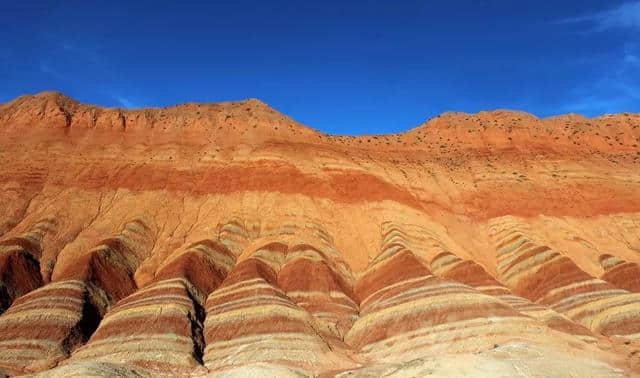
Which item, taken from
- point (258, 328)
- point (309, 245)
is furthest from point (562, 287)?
point (258, 328)

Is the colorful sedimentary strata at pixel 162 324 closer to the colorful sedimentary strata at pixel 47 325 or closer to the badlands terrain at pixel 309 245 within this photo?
the badlands terrain at pixel 309 245

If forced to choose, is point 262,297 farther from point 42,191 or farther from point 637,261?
point 637,261

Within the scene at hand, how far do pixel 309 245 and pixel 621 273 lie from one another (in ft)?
79.3

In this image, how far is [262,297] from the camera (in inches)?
1294

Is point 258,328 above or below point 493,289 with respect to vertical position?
below

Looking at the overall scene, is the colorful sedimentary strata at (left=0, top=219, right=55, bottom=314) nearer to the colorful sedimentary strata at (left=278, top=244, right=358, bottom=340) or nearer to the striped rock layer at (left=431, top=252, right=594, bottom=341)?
the colorful sedimentary strata at (left=278, top=244, right=358, bottom=340)

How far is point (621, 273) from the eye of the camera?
130 ft

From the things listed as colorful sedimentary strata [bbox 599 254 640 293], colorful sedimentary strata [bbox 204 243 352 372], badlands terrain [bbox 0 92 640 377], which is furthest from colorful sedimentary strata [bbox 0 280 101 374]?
colorful sedimentary strata [bbox 599 254 640 293]

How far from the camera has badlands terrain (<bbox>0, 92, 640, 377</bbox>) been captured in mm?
28109

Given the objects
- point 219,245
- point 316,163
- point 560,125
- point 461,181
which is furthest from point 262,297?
point 560,125

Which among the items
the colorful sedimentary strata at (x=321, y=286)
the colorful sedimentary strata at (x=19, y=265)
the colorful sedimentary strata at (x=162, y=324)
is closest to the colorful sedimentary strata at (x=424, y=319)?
the colorful sedimentary strata at (x=321, y=286)

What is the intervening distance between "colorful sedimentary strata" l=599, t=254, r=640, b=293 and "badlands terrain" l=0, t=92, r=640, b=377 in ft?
0.76

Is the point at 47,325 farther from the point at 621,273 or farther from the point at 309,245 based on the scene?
the point at 621,273

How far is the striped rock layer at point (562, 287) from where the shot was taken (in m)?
32.2
